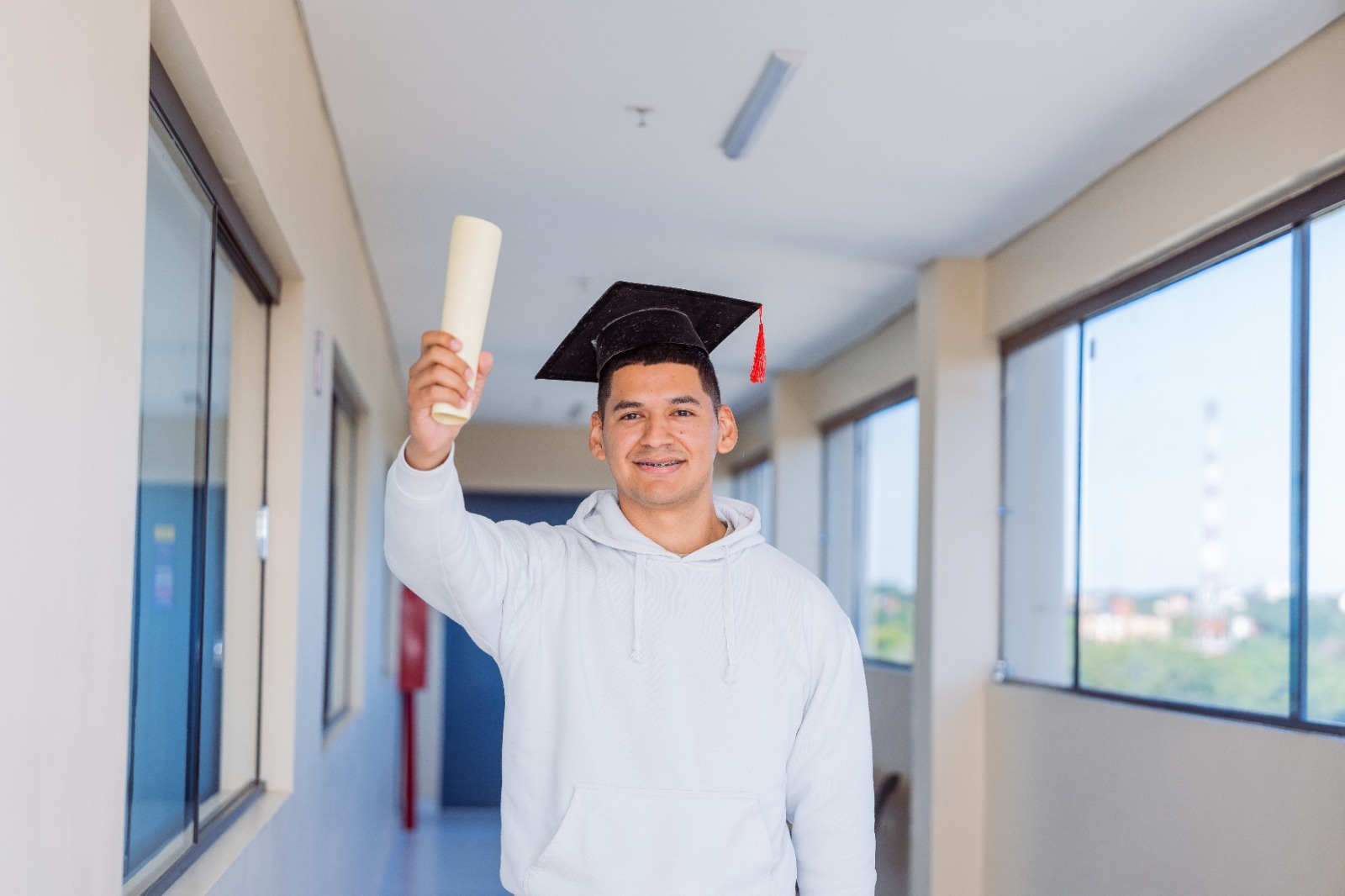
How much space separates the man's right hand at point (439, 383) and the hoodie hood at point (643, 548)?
17.8 inches

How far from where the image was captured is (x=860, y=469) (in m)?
7.07

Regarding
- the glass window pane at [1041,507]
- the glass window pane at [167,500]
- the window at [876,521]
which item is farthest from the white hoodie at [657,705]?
the window at [876,521]

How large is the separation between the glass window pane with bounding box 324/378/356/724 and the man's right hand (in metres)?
Result: 3.25

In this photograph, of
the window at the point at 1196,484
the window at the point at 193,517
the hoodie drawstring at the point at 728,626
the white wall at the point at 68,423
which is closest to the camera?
the white wall at the point at 68,423

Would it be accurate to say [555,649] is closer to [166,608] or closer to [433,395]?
[433,395]

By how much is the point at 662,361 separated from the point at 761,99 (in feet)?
5.46

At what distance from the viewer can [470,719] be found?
1014cm

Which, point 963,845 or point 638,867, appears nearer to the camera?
point 638,867

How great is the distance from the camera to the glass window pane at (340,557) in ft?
15.8

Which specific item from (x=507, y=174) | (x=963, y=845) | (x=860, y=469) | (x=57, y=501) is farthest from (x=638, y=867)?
(x=860, y=469)

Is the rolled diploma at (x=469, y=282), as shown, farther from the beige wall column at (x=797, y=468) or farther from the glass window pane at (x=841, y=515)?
the beige wall column at (x=797, y=468)

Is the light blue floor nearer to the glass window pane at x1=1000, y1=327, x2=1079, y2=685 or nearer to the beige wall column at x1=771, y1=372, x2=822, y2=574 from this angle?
the beige wall column at x1=771, y1=372, x2=822, y2=574

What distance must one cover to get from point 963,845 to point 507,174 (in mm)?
2991

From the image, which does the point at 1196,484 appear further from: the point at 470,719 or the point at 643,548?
the point at 470,719
